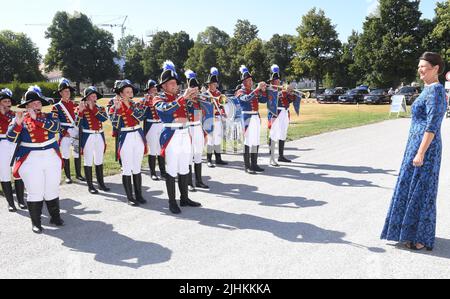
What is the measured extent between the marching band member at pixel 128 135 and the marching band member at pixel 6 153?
1768 mm

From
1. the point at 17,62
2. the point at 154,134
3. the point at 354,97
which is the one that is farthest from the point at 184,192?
the point at 17,62

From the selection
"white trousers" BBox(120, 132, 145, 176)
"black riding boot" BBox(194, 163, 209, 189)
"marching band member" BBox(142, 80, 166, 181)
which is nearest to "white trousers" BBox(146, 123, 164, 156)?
"marching band member" BBox(142, 80, 166, 181)

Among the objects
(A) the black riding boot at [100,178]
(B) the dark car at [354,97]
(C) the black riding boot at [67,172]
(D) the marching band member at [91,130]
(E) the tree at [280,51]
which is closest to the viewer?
(D) the marching band member at [91,130]

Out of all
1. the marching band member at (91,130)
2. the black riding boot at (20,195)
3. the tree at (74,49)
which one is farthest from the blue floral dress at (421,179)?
the tree at (74,49)

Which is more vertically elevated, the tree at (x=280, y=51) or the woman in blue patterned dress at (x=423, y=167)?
the tree at (x=280, y=51)

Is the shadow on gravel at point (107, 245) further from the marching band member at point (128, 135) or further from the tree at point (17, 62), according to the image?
the tree at point (17, 62)

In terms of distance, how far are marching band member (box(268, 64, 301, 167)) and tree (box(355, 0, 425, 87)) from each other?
41559 millimetres

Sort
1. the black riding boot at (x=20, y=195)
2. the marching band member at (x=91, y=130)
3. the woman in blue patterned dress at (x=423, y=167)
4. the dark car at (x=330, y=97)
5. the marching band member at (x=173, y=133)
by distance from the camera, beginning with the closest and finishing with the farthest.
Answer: the woman in blue patterned dress at (x=423, y=167) → the marching band member at (x=173, y=133) → the black riding boot at (x=20, y=195) → the marching band member at (x=91, y=130) → the dark car at (x=330, y=97)

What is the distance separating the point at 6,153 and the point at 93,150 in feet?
5.10

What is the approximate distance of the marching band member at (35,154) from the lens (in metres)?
5.87

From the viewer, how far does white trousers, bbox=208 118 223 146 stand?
11.1 metres

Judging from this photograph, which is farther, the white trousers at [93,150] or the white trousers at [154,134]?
the white trousers at [154,134]
